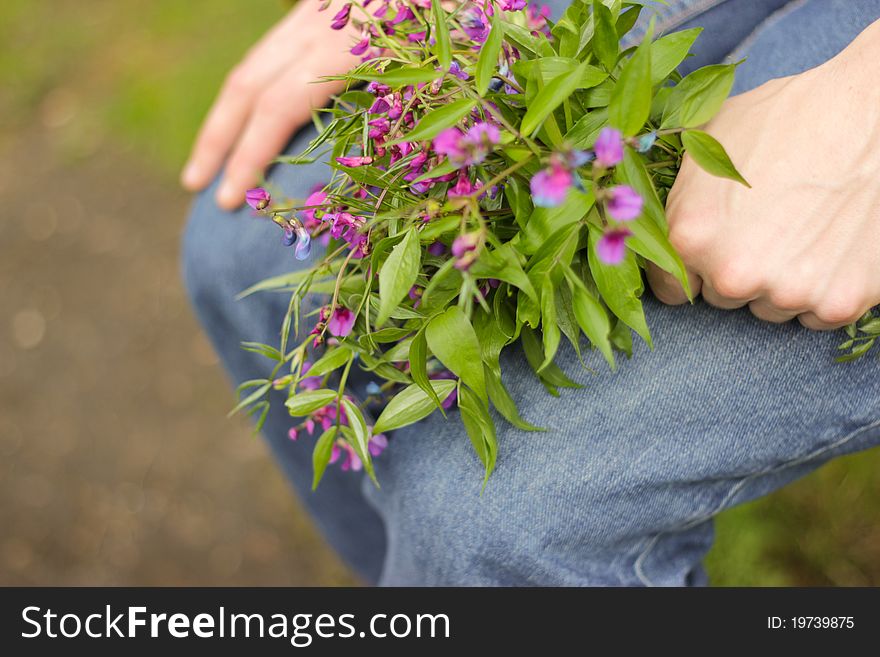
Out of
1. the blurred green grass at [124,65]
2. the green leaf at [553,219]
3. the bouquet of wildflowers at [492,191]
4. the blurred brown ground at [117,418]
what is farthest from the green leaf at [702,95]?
the blurred green grass at [124,65]

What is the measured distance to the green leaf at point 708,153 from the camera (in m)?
0.51

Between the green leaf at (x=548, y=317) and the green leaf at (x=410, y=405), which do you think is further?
the green leaf at (x=410, y=405)

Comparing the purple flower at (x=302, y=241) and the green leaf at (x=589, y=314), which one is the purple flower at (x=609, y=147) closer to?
the green leaf at (x=589, y=314)

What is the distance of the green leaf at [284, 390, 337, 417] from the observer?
64 cm

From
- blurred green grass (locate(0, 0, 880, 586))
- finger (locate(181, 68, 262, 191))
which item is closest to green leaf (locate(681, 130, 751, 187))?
finger (locate(181, 68, 262, 191))

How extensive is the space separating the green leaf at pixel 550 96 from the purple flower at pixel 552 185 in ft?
0.26

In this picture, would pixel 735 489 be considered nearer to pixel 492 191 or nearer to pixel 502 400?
pixel 502 400

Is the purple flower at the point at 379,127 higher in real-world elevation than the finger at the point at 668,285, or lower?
higher

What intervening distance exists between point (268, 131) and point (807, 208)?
2.17ft

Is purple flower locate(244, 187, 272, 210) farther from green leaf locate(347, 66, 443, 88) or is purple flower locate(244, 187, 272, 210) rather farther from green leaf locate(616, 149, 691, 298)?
green leaf locate(616, 149, 691, 298)

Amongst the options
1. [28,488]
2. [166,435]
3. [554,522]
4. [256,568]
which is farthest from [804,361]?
[28,488]

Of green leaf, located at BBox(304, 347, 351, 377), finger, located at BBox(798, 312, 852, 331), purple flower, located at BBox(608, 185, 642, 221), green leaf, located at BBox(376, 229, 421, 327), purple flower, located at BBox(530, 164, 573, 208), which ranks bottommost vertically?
finger, located at BBox(798, 312, 852, 331)

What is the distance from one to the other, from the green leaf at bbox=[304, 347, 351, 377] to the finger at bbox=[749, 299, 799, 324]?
32 cm
